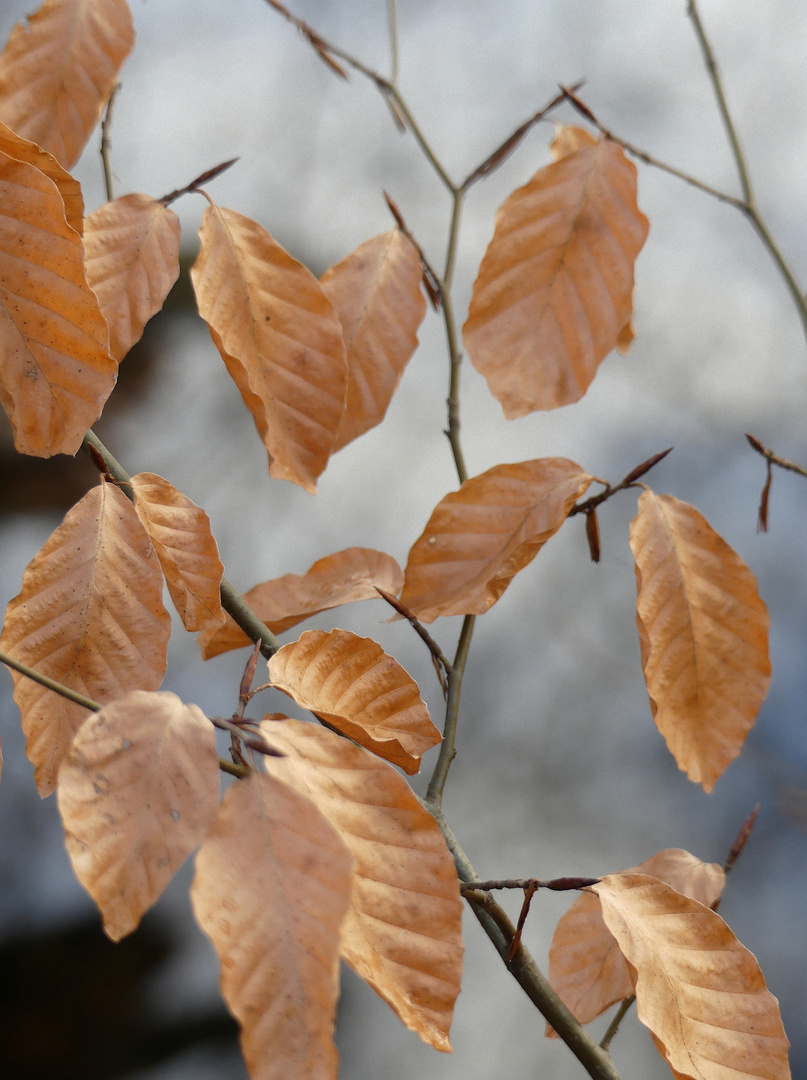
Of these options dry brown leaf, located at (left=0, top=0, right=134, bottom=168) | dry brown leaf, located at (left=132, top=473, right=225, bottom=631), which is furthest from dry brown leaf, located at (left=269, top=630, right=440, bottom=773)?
dry brown leaf, located at (left=0, top=0, right=134, bottom=168)

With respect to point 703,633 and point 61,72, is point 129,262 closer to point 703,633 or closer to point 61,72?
point 61,72

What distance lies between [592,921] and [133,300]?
39cm

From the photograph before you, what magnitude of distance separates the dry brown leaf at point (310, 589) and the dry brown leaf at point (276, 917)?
20 centimetres

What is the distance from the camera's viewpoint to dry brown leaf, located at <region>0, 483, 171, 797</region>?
0.31m

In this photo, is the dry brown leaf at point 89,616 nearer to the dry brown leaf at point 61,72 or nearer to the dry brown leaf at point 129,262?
the dry brown leaf at point 129,262

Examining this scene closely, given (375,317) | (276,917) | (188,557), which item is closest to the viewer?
(276,917)

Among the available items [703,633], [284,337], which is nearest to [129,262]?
[284,337]

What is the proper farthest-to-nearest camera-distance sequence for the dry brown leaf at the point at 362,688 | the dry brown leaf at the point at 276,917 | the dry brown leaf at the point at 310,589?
the dry brown leaf at the point at 310,589 → the dry brown leaf at the point at 362,688 → the dry brown leaf at the point at 276,917

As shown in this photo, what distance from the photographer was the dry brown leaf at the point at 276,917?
210mm

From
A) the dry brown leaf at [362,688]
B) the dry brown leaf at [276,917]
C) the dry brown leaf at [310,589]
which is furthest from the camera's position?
the dry brown leaf at [310,589]

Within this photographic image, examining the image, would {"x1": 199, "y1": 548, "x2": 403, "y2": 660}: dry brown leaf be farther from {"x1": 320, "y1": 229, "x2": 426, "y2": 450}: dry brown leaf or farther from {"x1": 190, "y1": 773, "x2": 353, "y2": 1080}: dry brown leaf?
{"x1": 190, "y1": 773, "x2": 353, "y2": 1080}: dry brown leaf

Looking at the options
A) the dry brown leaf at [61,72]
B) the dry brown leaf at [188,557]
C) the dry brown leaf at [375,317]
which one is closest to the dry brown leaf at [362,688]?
the dry brown leaf at [188,557]

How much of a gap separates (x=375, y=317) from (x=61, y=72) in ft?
0.64

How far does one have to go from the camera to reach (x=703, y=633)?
15.7 inches
